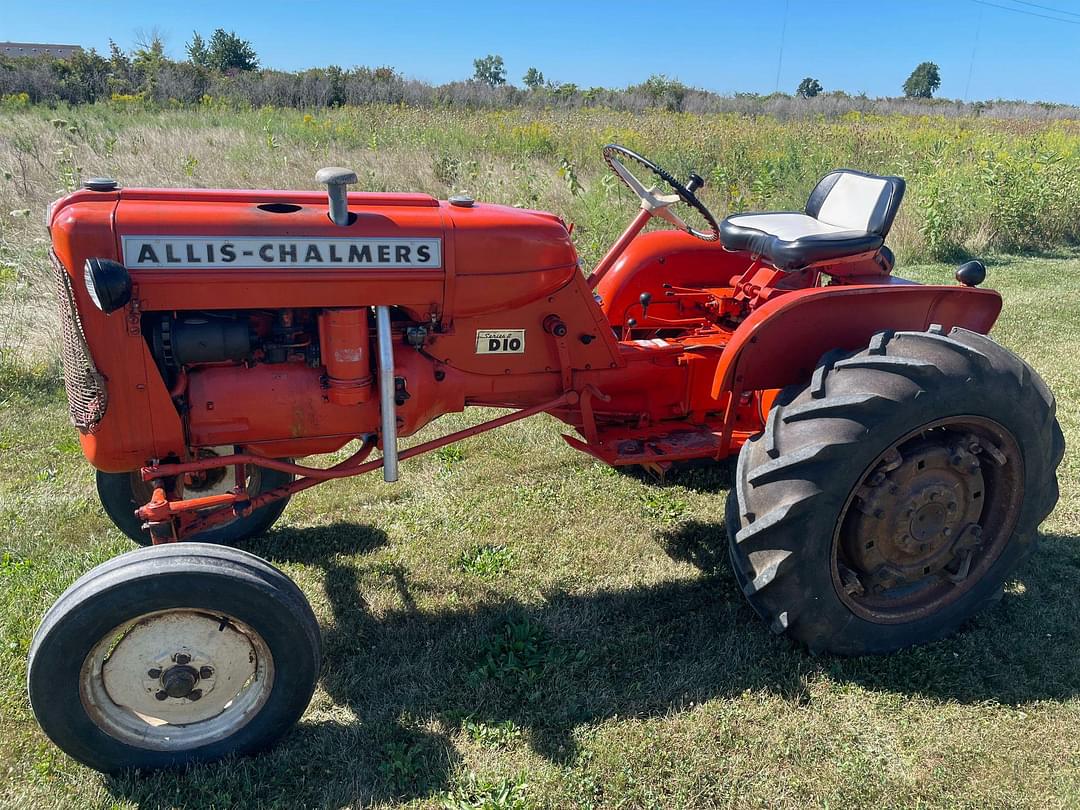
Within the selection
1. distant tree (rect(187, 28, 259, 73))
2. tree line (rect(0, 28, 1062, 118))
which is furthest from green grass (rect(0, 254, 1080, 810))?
distant tree (rect(187, 28, 259, 73))

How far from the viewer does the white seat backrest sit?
3.28 metres

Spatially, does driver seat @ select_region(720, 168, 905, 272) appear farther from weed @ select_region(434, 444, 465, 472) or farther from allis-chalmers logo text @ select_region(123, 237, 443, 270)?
weed @ select_region(434, 444, 465, 472)

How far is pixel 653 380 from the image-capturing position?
10.8 feet

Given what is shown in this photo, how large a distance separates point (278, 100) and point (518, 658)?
15535 mm

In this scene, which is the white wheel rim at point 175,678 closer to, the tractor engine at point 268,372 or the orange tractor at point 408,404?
the orange tractor at point 408,404

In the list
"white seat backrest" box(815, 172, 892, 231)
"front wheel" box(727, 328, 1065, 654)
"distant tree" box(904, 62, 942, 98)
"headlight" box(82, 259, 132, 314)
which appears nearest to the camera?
"headlight" box(82, 259, 132, 314)

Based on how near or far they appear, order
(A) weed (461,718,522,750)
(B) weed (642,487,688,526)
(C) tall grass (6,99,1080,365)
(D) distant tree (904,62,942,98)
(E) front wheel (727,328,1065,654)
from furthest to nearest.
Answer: (D) distant tree (904,62,942,98) → (C) tall grass (6,99,1080,365) → (B) weed (642,487,688,526) → (E) front wheel (727,328,1065,654) → (A) weed (461,718,522,750)

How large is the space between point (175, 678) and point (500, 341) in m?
1.49

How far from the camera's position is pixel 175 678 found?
2217 mm

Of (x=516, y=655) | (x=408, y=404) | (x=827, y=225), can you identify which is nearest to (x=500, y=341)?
(x=408, y=404)

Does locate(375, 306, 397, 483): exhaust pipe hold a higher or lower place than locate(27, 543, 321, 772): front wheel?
higher

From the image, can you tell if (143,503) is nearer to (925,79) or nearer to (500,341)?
(500,341)

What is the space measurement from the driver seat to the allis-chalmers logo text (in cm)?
147

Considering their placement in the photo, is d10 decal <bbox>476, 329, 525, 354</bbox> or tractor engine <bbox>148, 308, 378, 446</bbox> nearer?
tractor engine <bbox>148, 308, 378, 446</bbox>
